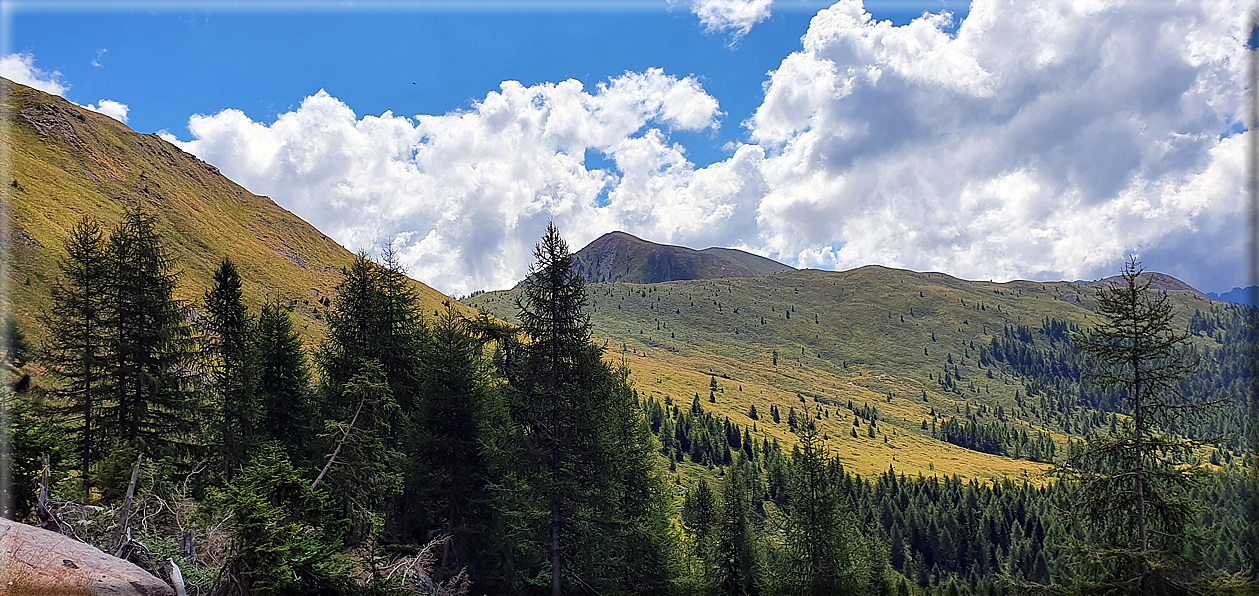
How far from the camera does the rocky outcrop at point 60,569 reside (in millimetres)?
11609

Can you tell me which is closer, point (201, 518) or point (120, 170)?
point (201, 518)

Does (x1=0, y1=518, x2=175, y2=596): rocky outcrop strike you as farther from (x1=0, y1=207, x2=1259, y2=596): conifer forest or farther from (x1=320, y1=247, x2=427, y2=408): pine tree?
(x1=320, y1=247, x2=427, y2=408): pine tree

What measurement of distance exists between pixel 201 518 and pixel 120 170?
537 feet

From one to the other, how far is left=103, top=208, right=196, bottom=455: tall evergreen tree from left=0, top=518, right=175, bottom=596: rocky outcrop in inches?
514

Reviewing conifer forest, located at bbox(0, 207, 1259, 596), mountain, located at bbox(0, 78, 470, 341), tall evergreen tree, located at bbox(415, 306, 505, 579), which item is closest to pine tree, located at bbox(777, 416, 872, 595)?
conifer forest, located at bbox(0, 207, 1259, 596)

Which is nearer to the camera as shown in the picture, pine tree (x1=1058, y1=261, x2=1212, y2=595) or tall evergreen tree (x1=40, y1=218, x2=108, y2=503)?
pine tree (x1=1058, y1=261, x2=1212, y2=595)

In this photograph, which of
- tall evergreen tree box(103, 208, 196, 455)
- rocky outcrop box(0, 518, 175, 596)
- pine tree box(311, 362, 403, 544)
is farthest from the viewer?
tall evergreen tree box(103, 208, 196, 455)

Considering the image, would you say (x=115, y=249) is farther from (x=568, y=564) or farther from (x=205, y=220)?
(x=205, y=220)

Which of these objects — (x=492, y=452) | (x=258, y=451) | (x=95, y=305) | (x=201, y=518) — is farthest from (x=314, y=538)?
(x=95, y=305)

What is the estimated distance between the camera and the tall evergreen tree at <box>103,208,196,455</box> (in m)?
24.7

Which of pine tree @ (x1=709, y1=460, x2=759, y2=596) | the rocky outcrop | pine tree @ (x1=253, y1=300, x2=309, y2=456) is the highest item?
pine tree @ (x1=253, y1=300, x2=309, y2=456)

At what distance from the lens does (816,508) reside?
95.0 ft

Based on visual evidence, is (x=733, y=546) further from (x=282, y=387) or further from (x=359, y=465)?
(x=282, y=387)

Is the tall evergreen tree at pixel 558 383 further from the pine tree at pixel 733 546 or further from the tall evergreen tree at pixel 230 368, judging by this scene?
Answer: the tall evergreen tree at pixel 230 368
